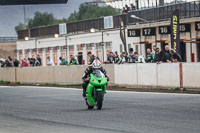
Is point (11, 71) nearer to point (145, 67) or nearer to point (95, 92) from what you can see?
point (145, 67)

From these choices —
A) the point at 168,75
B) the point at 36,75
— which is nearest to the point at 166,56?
the point at 168,75

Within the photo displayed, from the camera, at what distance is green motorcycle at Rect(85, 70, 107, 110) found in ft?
49.2

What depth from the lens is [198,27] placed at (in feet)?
134

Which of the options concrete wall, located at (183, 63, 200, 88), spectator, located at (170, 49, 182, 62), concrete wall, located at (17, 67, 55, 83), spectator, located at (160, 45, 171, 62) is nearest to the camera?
concrete wall, located at (183, 63, 200, 88)

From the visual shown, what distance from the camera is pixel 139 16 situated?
176 feet

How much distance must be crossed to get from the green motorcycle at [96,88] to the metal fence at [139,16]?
96.5ft

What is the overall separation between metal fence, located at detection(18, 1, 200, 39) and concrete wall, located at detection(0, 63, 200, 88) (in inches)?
593

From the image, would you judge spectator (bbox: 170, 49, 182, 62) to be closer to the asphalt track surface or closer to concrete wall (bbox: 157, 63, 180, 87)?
concrete wall (bbox: 157, 63, 180, 87)

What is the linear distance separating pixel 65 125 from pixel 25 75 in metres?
25.8

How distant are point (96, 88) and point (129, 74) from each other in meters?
11.1

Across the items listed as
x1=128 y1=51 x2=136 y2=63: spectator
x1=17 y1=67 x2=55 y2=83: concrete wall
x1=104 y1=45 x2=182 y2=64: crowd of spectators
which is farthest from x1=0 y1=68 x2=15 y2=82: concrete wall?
x1=128 y1=51 x2=136 y2=63: spectator

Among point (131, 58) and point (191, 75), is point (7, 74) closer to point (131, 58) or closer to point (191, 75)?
point (131, 58)

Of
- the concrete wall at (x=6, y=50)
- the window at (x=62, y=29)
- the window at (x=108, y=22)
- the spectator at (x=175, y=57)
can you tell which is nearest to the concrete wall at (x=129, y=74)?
the spectator at (x=175, y=57)

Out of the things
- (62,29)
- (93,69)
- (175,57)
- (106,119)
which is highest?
(62,29)
